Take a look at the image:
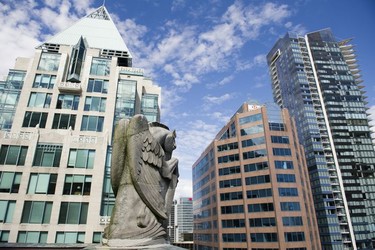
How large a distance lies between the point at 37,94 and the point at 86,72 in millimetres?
7576

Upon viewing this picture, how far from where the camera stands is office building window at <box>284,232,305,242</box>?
153 feet

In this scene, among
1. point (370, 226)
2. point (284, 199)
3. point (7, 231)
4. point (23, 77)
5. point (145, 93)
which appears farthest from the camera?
point (370, 226)

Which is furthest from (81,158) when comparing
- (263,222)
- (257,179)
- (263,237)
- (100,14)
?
(100,14)

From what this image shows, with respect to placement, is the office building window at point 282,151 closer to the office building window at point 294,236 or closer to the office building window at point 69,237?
the office building window at point 294,236

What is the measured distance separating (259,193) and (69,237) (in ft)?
127

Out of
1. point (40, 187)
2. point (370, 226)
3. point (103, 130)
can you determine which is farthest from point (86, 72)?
point (370, 226)

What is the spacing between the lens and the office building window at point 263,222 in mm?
48444

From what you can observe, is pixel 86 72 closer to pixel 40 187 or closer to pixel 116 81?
pixel 116 81

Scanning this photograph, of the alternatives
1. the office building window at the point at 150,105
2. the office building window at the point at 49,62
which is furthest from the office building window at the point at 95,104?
the office building window at the point at 49,62

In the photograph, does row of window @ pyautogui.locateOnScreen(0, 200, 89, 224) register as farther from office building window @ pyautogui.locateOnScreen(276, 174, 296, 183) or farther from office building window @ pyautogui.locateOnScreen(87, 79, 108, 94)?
office building window @ pyautogui.locateOnScreen(276, 174, 296, 183)

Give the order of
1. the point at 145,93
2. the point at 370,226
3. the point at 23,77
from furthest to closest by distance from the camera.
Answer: the point at 370,226 < the point at 145,93 < the point at 23,77

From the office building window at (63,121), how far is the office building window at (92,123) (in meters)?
1.38

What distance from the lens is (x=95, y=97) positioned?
36344 mm

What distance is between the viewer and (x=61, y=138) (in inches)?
1189
